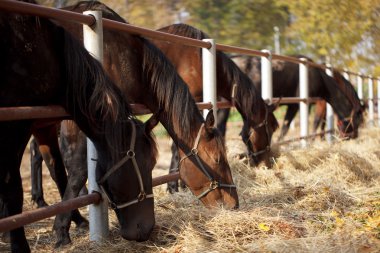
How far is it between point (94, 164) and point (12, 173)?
454 mm

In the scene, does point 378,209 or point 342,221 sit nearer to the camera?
point 342,221

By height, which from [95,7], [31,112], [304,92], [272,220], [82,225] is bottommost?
[82,225]

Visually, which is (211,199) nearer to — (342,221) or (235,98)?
(342,221)

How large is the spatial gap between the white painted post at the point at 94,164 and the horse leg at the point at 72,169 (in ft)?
1.46

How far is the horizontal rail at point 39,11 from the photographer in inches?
85.4

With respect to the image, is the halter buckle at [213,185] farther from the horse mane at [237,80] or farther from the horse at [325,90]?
the horse at [325,90]

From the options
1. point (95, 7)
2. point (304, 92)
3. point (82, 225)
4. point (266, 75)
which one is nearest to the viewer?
point (82, 225)

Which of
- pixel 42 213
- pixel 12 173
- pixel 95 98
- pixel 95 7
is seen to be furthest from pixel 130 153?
pixel 95 7

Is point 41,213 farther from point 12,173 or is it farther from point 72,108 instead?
point 72,108

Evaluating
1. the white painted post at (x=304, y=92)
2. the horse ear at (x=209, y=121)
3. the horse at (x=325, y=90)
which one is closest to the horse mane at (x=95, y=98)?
the horse ear at (x=209, y=121)

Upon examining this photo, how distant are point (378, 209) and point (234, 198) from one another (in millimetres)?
955

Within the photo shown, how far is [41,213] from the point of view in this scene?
2332 mm

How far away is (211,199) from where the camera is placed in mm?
3225

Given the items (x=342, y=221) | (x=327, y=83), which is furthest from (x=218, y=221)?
(x=327, y=83)
